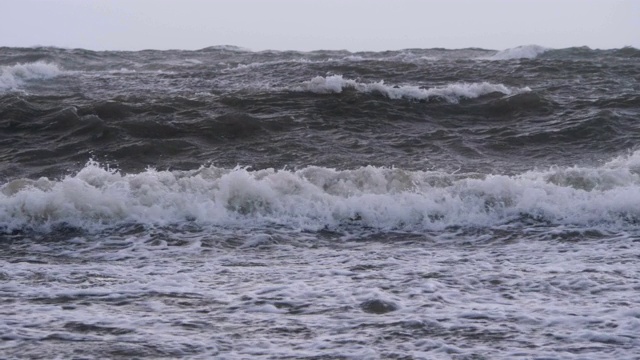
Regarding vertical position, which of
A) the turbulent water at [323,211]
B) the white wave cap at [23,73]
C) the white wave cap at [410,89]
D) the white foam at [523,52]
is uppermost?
the white foam at [523,52]

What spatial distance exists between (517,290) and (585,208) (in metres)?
2.77

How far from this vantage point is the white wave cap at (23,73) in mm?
14891

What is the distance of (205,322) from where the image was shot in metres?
5.12

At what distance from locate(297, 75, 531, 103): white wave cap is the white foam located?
13.7ft

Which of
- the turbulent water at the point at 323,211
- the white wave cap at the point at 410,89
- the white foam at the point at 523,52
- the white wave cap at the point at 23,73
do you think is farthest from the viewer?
the white foam at the point at 523,52

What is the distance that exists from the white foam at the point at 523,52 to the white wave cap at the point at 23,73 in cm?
886

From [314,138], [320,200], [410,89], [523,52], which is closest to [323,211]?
[320,200]

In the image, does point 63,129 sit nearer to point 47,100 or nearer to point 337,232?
point 47,100

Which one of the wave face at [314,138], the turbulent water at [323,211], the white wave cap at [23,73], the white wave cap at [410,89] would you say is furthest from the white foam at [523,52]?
the white wave cap at [23,73]

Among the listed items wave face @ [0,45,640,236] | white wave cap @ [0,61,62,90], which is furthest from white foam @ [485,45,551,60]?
white wave cap @ [0,61,62,90]

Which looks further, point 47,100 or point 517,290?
point 47,100

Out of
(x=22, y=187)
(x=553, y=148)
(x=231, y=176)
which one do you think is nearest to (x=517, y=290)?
(x=231, y=176)

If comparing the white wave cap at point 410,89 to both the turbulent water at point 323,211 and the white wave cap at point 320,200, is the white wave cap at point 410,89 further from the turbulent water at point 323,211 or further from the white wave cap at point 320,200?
the white wave cap at point 320,200

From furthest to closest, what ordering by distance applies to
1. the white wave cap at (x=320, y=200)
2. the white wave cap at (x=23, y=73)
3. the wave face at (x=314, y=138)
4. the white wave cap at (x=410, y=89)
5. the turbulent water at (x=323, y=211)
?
the white wave cap at (x=23, y=73) < the white wave cap at (x=410, y=89) < the wave face at (x=314, y=138) < the white wave cap at (x=320, y=200) < the turbulent water at (x=323, y=211)
